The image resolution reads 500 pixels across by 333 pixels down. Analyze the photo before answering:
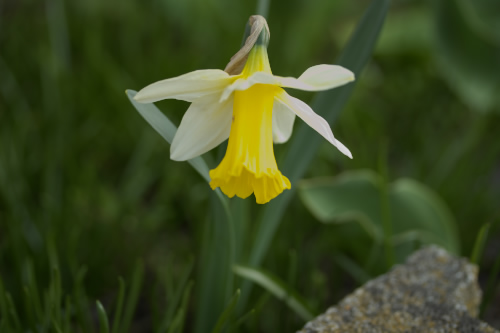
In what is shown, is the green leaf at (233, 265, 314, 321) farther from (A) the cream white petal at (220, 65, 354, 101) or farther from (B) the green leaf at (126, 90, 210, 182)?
(A) the cream white petal at (220, 65, 354, 101)

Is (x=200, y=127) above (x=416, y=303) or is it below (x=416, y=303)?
above

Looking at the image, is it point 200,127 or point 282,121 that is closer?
point 200,127

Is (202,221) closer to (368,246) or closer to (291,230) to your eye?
(291,230)

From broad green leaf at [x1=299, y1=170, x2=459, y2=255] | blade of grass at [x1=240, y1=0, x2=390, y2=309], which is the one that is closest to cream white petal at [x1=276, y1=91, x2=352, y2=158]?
blade of grass at [x1=240, y1=0, x2=390, y2=309]

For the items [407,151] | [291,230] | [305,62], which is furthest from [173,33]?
[291,230]

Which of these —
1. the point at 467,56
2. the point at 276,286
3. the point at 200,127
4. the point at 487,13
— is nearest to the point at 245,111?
the point at 200,127

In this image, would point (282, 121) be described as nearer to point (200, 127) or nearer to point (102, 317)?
point (200, 127)

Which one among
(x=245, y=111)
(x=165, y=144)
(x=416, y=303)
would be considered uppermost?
(x=245, y=111)

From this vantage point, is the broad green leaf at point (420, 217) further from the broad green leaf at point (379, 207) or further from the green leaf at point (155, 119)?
the green leaf at point (155, 119)
